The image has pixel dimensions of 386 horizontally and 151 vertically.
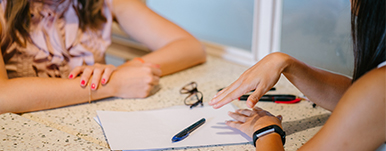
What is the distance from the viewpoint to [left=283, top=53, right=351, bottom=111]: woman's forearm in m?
0.82

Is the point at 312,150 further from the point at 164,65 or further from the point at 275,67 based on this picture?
the point at 164,65

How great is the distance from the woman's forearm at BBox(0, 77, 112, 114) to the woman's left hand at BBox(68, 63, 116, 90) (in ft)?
0.06

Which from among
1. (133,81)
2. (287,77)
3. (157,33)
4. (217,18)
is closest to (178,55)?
(157,33)

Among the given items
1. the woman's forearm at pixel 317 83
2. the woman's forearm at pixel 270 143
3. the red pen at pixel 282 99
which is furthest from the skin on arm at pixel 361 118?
the red pen at pixel 282 99

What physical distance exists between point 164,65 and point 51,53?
383 mm

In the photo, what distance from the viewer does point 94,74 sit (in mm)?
1046

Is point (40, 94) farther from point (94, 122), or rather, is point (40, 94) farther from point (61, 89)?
point (94, 122)

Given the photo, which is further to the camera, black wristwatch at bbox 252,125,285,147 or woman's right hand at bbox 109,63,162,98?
woman's right hand at bbox 109,63,162,98

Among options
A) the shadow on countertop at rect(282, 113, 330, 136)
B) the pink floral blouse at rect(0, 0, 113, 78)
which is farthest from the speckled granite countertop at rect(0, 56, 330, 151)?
the pink floral blouse at rect(0, 0, 113, 78)

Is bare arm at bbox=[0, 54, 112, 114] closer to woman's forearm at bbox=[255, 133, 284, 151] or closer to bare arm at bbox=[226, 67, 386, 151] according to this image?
woman's forearm at bbox=[255, 133, 284, 151]

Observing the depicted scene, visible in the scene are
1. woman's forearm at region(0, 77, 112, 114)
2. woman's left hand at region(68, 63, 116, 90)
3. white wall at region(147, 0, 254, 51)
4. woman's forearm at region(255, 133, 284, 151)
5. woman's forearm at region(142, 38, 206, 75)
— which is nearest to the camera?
woman's forearm at region(255, 133, 284, 151)

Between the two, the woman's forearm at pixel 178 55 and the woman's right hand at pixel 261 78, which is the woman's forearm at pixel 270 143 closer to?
the woman's right hand at pixel 261 78

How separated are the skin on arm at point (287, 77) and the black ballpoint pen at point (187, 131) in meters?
0.08

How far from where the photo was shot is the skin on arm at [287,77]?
773 millimetres
